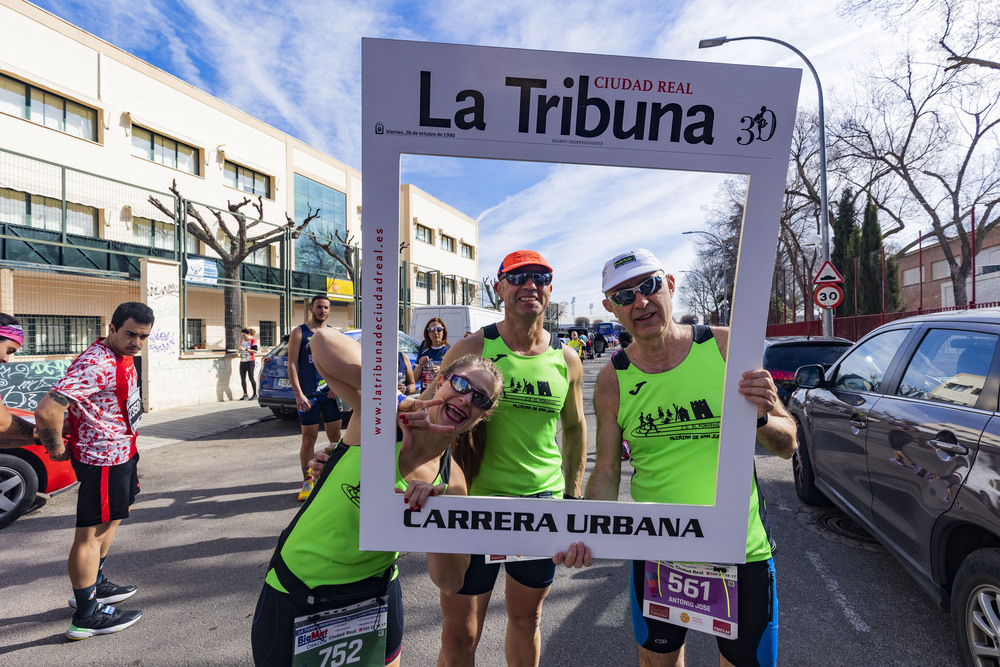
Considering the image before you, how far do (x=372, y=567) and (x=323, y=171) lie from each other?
2802 centimetres

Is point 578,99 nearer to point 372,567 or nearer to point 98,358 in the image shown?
point 372,567

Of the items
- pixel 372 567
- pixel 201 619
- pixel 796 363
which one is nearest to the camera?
pixel 372 567

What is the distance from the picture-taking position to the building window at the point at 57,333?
33.5 ft

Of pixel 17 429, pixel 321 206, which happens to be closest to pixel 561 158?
pixel 17 429

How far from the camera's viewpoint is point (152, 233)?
17.2m

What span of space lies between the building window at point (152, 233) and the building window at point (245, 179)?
5383mm

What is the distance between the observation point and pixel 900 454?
2.91 m

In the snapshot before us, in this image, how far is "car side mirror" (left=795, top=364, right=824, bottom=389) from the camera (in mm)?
3766

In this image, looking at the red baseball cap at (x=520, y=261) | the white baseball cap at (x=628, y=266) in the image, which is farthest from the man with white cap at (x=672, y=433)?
the red baseball cap at (x=520, y=261)

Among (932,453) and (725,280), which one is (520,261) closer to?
(725,280)

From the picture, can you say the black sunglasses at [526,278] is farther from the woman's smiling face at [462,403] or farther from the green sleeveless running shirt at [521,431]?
the woman's smiling face at [462,403]

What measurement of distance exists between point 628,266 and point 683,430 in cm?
59

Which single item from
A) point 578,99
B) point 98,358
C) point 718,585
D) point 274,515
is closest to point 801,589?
point 718,585

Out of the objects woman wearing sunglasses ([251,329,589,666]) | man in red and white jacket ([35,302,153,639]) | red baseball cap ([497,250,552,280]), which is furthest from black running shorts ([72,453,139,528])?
red baseball cap ([497,250,552,280])
